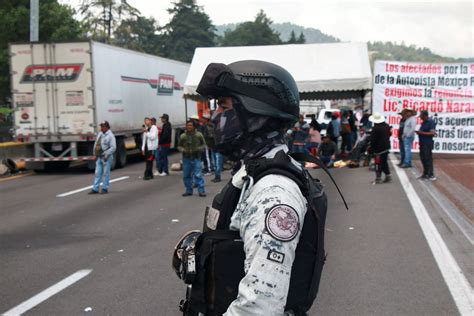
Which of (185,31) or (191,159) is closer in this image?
(191,159)

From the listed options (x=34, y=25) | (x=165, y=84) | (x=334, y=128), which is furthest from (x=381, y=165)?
(x=165, y=84)

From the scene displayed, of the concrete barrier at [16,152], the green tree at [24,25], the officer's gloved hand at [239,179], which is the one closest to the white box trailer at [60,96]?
the concrete barrier at [16,152]

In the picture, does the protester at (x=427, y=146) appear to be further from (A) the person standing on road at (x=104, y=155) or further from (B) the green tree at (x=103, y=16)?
(B) the green tree at (x=103, y=16)

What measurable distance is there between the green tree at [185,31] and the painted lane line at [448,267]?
73.4 m

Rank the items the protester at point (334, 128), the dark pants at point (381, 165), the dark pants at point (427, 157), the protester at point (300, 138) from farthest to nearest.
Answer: the protester at point (334, 128) < the protester at point (300, 138) < the dark pants at point (427, 157) < the dark pants at point (381, 165)

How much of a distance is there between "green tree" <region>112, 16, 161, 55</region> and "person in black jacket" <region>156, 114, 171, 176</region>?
164 ft

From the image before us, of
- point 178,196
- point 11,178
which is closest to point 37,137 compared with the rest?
point 11,178

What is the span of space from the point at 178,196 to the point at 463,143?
1060 centimetres

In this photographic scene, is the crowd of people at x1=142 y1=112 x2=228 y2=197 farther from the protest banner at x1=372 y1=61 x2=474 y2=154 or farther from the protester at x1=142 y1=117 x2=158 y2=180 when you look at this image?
the protest banner at x1=372 y1=61 x2=474 y2=154

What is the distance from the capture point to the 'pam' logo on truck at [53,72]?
17.2m

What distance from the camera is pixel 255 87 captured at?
2133 millimetres

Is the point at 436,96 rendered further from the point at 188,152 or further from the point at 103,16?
the point at 103,16

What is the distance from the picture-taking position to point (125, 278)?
6.18 metres

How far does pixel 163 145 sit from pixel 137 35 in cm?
5896
